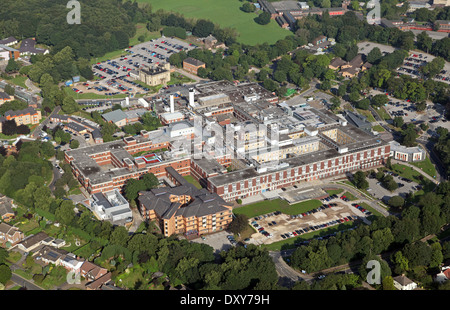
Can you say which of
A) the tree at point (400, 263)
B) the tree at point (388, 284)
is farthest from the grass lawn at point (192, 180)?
the tree at point (388, 284)

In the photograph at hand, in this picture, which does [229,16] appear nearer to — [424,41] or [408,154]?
[424,41]

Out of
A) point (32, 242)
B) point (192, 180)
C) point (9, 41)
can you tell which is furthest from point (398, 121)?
point (9, 41)

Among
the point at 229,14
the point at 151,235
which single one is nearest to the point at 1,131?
the point at 151,235

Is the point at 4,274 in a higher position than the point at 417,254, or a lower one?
lower

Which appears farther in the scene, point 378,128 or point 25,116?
point 25,116

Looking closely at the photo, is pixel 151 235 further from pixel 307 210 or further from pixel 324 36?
pixel 324 36

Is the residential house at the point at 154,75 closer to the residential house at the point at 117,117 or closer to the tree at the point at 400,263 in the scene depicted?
the residential house at the point at 117,117
